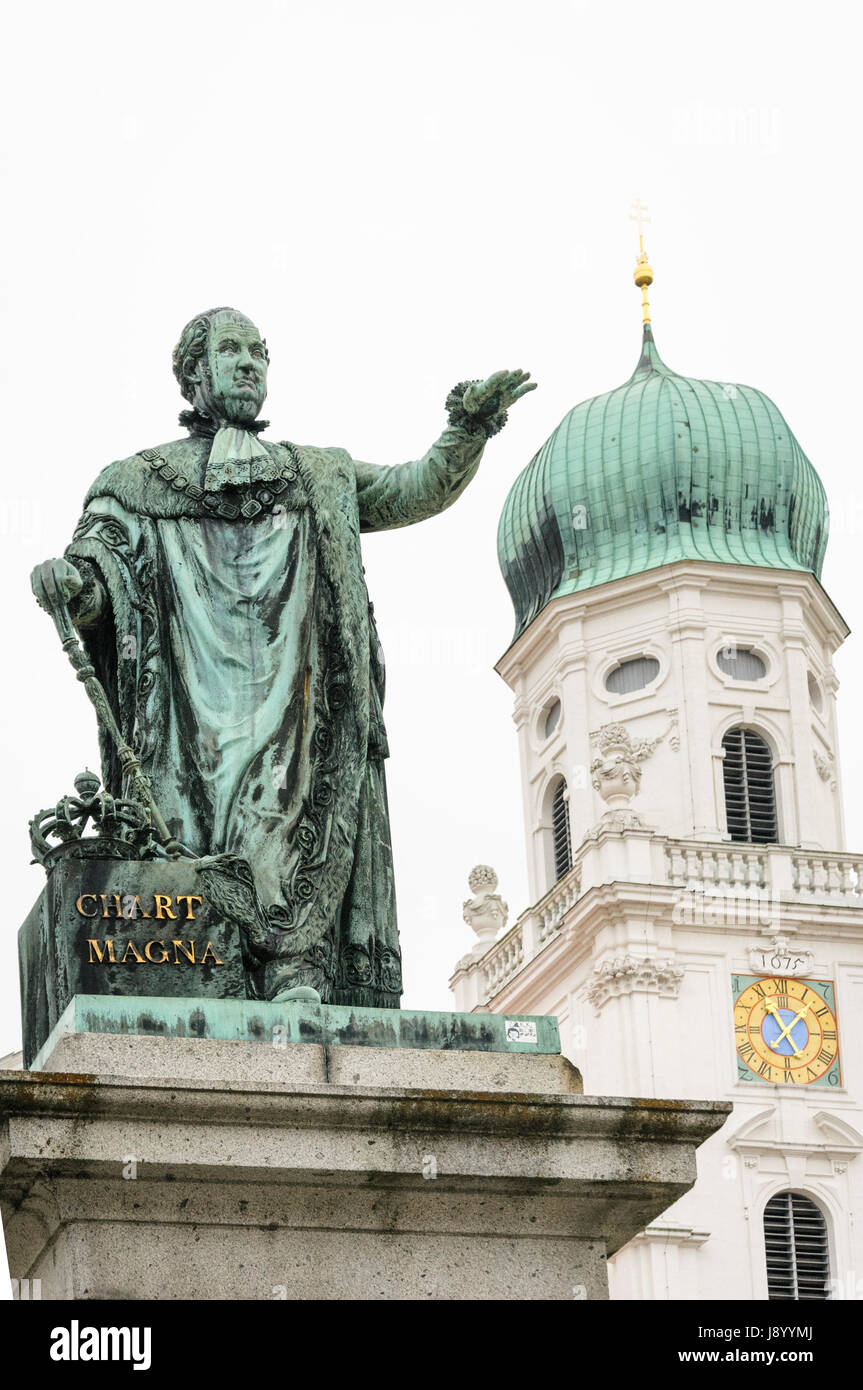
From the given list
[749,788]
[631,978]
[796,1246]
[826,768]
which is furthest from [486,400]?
[826,768]

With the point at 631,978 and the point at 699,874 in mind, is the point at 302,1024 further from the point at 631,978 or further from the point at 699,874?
the point at 699,874

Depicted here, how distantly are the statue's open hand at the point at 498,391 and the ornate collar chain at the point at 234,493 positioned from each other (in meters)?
0.57

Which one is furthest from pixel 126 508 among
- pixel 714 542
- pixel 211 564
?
pixel 714 542

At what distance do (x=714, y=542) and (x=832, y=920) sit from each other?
9580 millimetres

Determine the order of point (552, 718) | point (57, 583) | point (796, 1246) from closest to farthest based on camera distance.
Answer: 1. point (57, 583)
2. point (796, 1246)
3. point (552, 718)

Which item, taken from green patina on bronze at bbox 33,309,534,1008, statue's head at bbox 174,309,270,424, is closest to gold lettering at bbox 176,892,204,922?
green patina on bronze at bbox 33,309,534,1008

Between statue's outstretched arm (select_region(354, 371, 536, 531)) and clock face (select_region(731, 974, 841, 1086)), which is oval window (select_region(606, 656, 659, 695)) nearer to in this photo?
clock face (select_region(731, 974, 841, 1086))

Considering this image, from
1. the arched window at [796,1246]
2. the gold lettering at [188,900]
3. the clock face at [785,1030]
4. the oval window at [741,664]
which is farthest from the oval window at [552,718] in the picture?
the gold lettering at [188,900]

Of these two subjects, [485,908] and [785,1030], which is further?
[485,908]

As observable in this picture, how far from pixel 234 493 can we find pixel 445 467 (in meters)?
0.65

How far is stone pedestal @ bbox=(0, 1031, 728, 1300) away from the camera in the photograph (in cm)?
851

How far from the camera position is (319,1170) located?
8.62 m

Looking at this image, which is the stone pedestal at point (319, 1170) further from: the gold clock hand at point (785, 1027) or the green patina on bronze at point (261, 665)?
the gold clock hand at point (785, 1027)

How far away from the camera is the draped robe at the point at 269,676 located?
9680 millimetres
